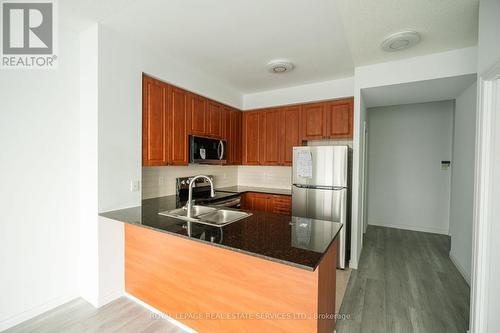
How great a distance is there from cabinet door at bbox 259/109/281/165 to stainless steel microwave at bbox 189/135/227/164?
2.30 feet

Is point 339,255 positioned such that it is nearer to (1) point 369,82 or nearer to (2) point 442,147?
(1) point 369,82

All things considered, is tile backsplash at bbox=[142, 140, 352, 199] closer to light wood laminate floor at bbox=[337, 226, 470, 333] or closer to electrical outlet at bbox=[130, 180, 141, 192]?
electrical outlet at bbox=[130, 180, 141, 192]

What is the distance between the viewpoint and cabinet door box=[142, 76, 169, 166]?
8.08ft

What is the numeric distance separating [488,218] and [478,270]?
1.18ft

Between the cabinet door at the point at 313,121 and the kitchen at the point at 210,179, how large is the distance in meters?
0.09

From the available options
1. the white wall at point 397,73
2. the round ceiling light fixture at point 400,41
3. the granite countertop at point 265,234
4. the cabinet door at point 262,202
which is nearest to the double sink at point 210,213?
the granite countertop at point 265,234

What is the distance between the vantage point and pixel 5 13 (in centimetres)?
181

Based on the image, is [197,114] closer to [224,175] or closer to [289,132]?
[224,175]

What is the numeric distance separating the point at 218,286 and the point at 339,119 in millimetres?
2778

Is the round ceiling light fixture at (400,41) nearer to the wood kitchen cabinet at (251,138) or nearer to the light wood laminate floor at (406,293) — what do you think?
the wood kitchen cabinet at (251,138)

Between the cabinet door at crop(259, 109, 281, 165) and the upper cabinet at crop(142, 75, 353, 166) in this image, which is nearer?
the upper cabinet at crop(142, 75, 353, 166)

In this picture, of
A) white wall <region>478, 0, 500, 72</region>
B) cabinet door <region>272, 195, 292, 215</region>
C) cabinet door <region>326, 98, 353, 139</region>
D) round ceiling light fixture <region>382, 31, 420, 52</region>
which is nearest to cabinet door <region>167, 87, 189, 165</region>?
cabinet door <region>272, 195, 292, 215</region>

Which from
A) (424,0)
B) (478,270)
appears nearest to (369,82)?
(424,0)

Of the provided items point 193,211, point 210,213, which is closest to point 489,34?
point 210,213
